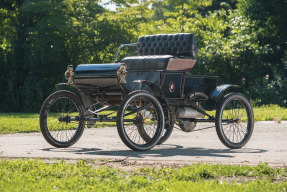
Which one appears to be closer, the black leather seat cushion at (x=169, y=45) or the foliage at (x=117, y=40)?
the black leather seat cushion at (x=169, y=45)

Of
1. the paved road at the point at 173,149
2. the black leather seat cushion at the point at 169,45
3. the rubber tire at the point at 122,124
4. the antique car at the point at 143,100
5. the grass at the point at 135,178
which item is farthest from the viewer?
the black leather seat cushion at the point at 169,45

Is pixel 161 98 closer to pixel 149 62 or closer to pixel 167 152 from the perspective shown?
pixel 149 62

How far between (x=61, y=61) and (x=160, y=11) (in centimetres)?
2815

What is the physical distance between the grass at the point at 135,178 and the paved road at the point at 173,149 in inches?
37.5

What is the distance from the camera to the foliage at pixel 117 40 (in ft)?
78.4

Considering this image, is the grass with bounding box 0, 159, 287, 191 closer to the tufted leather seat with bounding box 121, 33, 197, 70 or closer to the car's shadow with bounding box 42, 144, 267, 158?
the car's shadow with bounding box 42, 144, 267, 158

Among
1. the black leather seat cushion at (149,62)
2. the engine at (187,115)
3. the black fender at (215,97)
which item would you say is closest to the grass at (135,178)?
the black leather seat cushion at (149,62)

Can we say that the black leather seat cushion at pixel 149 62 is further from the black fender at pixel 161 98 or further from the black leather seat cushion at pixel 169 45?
the black leather seat cushion at pixel 169 45

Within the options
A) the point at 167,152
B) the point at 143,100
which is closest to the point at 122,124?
the point at 143,100

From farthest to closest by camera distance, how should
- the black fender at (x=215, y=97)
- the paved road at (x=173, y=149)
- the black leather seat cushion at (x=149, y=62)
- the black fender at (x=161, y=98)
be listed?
1. the black fender at (x=215, y=97)
2. the black leather seat cushion at (x=149, y=62)
3. the black fender at (x=161, y=98)
4. the paved road at (x=173, y=149)

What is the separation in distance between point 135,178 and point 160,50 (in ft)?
16.6

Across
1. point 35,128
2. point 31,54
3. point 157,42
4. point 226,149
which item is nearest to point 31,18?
point 31,54

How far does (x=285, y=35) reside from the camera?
24.6 meters

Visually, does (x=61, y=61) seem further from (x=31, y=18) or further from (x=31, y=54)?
(x=31, y=18)
